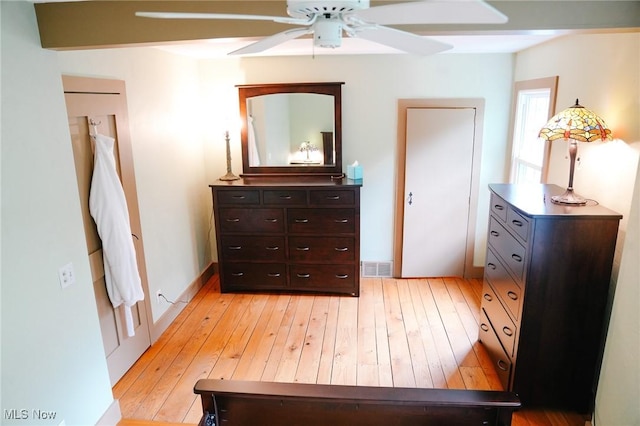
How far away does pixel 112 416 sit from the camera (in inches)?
95.7

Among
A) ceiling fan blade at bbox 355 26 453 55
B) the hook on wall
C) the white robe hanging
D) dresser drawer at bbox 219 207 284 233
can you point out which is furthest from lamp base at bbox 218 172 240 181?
ceiling fan blade at bbox 355 26 453 55

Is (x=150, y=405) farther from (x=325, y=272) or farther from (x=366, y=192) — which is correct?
(x=366, y=192)

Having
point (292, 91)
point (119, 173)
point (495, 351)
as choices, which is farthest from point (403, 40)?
point (292, 91)

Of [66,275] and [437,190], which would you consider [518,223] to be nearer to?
A: [437,190]

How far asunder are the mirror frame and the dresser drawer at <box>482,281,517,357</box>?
6.28 ft

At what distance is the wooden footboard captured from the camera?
1717 millimetres

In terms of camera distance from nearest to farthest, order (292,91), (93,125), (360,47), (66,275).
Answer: (66,275), (93,125), (360,47), (292,91)

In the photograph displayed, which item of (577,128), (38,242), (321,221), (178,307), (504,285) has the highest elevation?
(577,128)

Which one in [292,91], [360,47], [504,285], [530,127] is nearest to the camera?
[504,285]

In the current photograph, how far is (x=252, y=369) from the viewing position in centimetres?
297

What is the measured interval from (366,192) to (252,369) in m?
2.18

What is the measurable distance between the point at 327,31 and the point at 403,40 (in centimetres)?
32

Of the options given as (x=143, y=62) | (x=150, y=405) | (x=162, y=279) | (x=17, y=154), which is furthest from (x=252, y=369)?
(x=143, y=62)

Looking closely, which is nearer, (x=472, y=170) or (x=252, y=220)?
(x=252, y=220)
